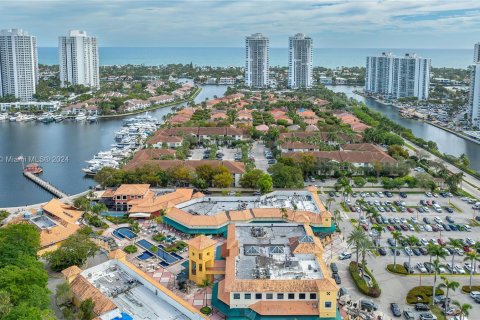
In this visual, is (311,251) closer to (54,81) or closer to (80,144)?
(80,144)

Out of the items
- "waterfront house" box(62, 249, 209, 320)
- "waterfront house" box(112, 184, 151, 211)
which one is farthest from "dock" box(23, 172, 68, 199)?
"waterfront house" box(62, 249, 209, 320)

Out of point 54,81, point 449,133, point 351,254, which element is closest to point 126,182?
point 351,254

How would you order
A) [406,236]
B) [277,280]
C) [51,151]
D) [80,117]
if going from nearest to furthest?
[277,280] < [406,236] < [51,151] < [80,117]

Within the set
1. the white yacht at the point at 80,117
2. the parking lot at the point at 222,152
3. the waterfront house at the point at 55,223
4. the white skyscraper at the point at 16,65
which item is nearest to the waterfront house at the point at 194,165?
the parking lot at the point at 222,152

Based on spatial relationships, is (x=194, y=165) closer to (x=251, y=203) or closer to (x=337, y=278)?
(x=251, y=203)

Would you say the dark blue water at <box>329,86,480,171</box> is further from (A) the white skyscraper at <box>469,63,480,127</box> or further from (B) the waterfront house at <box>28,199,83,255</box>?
(B) the waterfront house at <box>28,199,83,255</box>

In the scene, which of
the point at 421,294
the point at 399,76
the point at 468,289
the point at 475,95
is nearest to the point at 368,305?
the point at 421,294
